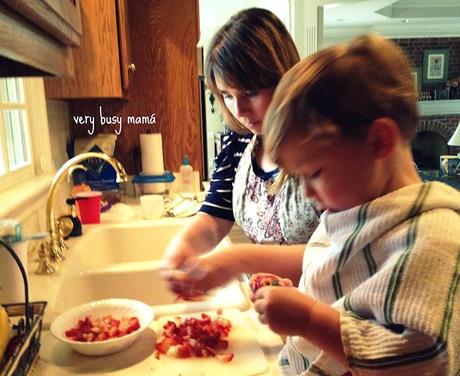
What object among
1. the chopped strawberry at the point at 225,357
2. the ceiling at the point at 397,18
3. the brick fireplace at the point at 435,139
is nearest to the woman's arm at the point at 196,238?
the chopped strawberry at the point at 225,357

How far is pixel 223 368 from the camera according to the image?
71 cm

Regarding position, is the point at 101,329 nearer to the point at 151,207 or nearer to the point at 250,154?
the point at 250,154

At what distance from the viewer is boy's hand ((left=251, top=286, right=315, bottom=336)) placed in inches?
21.4

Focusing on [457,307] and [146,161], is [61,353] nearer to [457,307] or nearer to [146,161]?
[457,307]

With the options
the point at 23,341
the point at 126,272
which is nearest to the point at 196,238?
the point at 126,272

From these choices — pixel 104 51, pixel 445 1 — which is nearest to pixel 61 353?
pixel 104 51

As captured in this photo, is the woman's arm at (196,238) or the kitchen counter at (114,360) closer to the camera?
the kitchen counter at (114,360)

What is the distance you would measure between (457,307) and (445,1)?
6.77 metres

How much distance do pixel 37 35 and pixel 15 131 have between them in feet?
4.06

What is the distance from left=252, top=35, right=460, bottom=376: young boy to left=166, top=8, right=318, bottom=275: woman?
32 centimetres

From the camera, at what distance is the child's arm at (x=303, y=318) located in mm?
533

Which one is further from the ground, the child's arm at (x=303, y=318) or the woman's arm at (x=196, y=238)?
the child's arm at (x=303, y=318)

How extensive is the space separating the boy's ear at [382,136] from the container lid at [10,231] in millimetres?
756

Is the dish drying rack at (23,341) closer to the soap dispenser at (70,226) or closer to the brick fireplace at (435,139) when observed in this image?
the soap dispenser at (70,226)
